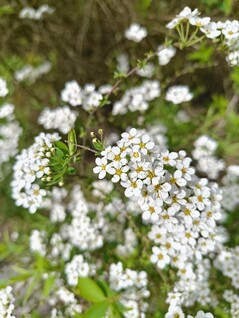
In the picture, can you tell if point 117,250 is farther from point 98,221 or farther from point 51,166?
point 51,166

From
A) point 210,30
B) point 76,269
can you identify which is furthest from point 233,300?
point 210,30

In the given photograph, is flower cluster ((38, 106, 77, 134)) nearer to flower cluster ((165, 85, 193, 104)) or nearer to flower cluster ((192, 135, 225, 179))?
flower cluster ((165, 85, 193, 104))

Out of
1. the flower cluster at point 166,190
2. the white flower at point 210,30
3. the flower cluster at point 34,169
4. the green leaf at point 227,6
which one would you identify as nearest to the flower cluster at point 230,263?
the flower cluster at point 166,190

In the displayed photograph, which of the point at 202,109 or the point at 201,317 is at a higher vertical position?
the point at 201,317

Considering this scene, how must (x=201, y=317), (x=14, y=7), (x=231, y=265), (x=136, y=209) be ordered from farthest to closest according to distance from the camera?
(x=14, y=7) → (x=136, y=209) → (x=231, y=265) → (x=201, y=317)

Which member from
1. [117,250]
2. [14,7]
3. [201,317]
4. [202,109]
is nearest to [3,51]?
[14,7]

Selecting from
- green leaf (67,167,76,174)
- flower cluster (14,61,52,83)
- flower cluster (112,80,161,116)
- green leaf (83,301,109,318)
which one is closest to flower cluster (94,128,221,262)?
green leaf (67,167,76,174)

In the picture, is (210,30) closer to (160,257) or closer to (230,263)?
(160,257)
